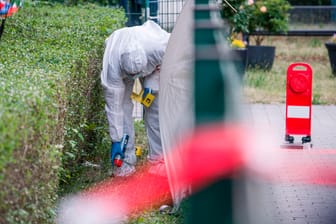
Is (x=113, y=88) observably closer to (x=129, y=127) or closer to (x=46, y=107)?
(x=129, y=127)

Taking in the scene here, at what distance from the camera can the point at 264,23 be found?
17.6 meters

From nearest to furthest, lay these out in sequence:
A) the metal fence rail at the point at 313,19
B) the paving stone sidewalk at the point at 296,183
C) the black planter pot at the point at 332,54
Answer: the paving stone sidewalk at the point at 296,183 < the black planter pot at the point at 332,54 < the metal fence rail at the point at 313,19

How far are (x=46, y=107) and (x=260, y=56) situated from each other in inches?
487

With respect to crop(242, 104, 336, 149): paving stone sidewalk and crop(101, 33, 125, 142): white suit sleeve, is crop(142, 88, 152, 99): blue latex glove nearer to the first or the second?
crop(101, 33, 125, 142): white suit sleeve

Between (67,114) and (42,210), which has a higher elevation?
(67,114)

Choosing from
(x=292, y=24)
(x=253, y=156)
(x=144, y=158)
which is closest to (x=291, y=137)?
(x=144, y=158)

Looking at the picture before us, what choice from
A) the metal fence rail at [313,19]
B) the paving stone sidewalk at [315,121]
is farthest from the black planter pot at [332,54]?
the metal fence rail at [313,19]

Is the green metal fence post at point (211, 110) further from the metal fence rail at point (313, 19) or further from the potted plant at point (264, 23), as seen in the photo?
the metal fence rail at point (313, 19)

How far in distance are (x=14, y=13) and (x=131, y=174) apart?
361 cm

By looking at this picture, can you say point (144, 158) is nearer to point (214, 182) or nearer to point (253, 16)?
point (214, 182)

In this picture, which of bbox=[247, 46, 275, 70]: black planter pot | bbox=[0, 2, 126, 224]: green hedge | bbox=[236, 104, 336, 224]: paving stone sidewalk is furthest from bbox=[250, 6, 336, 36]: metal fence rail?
bbox=[0, 2, 126, 224]: green hedge

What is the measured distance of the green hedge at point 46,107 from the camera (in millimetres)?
4094

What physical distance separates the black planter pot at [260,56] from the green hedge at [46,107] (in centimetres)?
621

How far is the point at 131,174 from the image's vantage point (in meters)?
7.82
